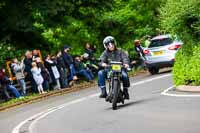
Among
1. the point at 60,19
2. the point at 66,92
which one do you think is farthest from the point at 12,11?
the point at 66,92

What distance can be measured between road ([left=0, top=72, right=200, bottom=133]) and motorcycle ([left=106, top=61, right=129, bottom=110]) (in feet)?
0.90

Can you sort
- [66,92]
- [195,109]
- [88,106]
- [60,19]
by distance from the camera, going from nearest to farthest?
[195,109], [88,106], [66,92], [60,19]

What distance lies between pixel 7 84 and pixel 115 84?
32.0 feet

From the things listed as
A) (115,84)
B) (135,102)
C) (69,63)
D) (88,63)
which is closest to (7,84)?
(69,63)

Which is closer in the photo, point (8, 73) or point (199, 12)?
point (199, 12)

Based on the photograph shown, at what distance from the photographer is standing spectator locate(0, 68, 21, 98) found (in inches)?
989

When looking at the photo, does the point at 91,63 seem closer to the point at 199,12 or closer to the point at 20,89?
the point at 20,89

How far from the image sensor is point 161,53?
2956cm

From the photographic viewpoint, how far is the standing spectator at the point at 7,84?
25.1m

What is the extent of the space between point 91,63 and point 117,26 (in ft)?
21.6

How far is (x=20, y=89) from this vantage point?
1083 inches

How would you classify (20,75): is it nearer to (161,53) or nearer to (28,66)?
(28,66)

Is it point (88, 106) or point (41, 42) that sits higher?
point (41, 42)

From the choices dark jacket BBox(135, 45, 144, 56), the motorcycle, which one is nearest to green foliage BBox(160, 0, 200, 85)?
the motorcycle
